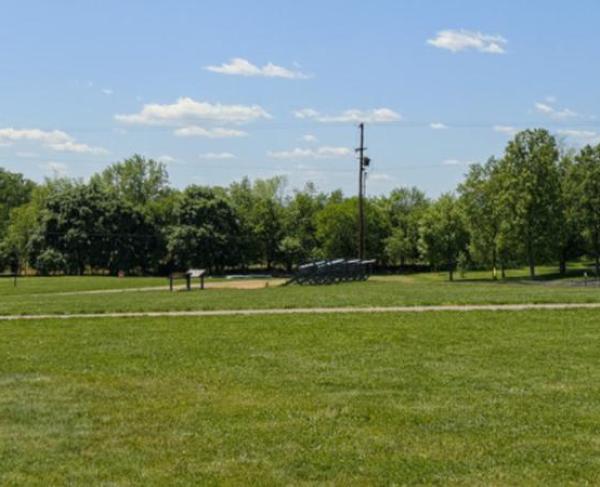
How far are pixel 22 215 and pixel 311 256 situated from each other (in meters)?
36.4

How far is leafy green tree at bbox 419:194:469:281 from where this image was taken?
68812 mm

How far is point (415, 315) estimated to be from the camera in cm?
1823

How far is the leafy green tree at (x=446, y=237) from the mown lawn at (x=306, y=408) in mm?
54251

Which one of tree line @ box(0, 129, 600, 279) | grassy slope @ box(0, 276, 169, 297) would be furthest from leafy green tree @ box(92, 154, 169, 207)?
grassy slope @ box(0, 276, 169, 297)

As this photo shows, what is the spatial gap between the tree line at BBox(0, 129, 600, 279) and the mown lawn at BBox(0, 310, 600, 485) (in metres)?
47.0

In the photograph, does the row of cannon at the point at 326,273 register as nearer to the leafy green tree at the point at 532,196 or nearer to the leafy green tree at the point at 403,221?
the leafy green tree at the point at 532,196

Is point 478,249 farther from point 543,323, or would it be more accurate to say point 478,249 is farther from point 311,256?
point 543,323

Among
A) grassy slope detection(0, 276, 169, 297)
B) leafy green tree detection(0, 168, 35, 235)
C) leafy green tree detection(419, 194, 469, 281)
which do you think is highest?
leafy green tree detection(0, 168, 35, 235)

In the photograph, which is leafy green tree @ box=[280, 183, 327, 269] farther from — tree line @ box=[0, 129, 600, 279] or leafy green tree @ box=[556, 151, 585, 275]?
leafy green tree @ box=[556, 151, 585, 275]

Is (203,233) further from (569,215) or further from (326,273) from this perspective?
(326,273)

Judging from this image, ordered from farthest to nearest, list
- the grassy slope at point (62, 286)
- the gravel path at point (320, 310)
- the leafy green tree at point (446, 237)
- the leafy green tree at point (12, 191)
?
the leafy green tree at point (12, 191) → the leafy green tree at point (446, 237) → the grassy slope at point (62, 286) → the gravel path at point (320, 310)

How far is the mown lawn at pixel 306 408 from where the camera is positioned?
20.8ft

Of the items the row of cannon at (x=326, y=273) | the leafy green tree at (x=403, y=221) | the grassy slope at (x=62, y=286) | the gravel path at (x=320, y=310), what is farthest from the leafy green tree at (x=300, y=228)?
the gravel path at (x=320, y=310)

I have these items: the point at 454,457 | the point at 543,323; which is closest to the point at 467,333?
the point at 543,323
